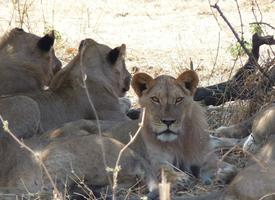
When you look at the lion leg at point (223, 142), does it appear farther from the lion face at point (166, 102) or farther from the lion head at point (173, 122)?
the lion face at point (166, 102)

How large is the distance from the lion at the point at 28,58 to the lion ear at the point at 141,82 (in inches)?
79.9

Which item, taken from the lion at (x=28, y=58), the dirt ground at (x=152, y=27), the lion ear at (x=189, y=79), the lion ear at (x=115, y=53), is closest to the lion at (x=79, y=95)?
the lion ear at (x=115, y=53)

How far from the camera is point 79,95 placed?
8.73m

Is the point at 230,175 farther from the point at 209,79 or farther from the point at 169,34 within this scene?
the point at 169,34

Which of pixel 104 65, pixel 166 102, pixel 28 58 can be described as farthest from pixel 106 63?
pixel 166 102

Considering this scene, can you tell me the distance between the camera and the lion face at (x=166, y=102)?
6.90m

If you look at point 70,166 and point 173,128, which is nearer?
point 70,166

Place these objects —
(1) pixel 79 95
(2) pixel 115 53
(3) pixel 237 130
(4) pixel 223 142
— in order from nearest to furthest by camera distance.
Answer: (4) pixel 223 142
(3) pixel 237 130
(1) pixel 79 95
(2) pixel 115 53

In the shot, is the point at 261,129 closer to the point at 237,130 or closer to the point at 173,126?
the point at 237,130

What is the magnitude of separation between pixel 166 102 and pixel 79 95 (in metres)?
1.95

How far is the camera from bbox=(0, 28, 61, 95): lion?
9.02 meters

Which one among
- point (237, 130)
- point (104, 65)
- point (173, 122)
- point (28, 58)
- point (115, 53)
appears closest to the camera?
point (173, 122)

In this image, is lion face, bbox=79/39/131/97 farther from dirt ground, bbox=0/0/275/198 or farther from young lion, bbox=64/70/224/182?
young lion, bbox=64/70/224/182

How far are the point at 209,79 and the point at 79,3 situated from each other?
173 inches
